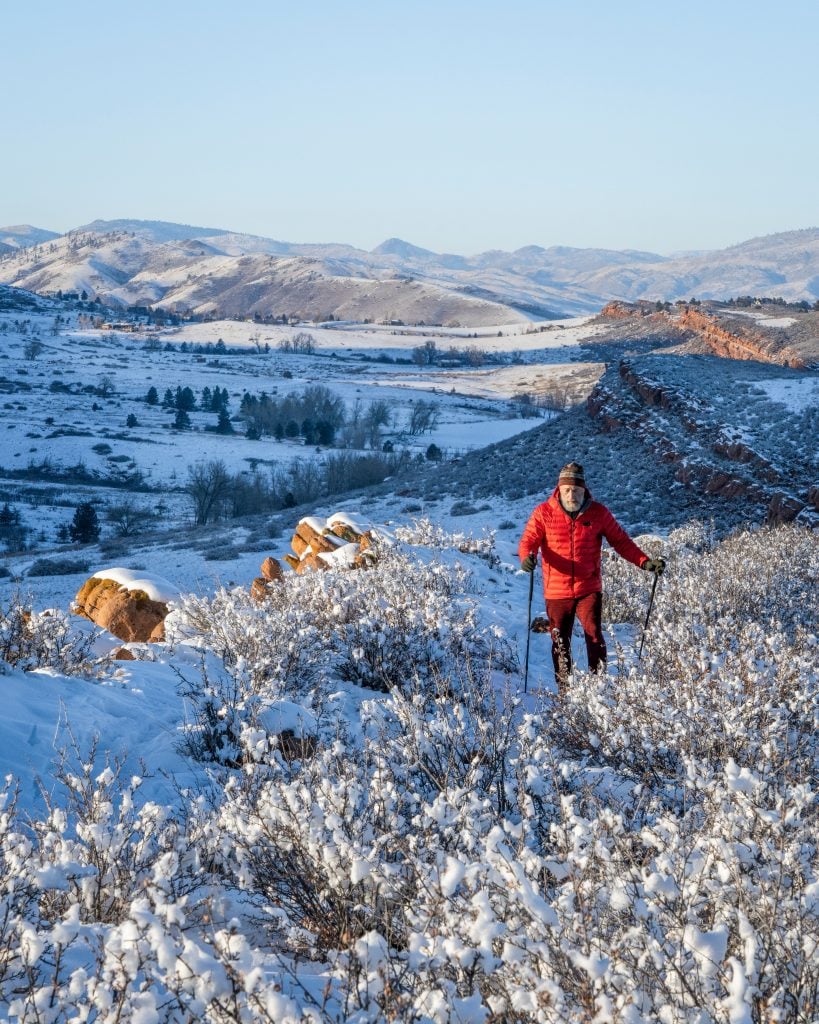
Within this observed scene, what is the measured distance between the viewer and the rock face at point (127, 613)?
32.4 feet

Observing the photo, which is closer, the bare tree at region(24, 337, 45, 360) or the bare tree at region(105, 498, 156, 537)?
the bare tree at region(105, 498, 156, 537)

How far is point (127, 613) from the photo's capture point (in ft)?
32.7

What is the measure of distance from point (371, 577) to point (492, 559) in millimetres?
3717

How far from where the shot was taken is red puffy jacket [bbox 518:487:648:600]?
6.36 metres

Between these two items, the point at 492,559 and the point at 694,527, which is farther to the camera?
the point at 694,527

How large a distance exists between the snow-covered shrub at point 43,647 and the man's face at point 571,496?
3306 millimetres

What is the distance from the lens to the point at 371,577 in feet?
26.9

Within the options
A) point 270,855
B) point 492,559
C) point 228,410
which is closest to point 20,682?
point 270,855

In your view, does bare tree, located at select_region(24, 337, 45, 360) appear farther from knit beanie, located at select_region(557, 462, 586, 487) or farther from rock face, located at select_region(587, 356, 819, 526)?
knit beanie, located at select_region(557, 462, 586, 487)

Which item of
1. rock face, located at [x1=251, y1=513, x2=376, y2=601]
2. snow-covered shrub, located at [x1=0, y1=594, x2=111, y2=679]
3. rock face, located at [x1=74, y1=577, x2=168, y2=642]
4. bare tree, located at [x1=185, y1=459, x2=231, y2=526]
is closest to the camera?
snow-covered shrub, located at [x1=0, y1=594, x2=111, y2=679]

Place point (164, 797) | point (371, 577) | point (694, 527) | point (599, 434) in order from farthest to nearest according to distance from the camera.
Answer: point (599, 434), point (694, 527), point (371, 577), point (164, 797)

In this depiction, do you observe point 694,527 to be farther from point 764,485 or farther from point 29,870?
point 29,870

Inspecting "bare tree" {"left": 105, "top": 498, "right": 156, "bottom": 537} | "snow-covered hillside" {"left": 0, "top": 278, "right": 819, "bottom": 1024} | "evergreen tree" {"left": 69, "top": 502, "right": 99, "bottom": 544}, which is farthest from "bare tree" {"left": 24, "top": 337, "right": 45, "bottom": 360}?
"snow-covered hillside" {"left": 0, "top": 278, "right": 819, "bottom": 1024}

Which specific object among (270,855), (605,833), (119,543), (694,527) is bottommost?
(119,543)
